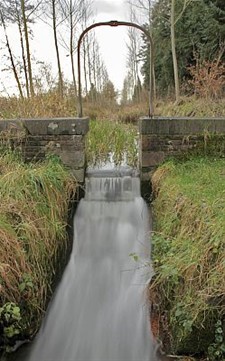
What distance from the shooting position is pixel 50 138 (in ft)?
20.0

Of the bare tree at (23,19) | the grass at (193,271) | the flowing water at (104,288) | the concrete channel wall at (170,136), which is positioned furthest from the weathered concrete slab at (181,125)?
the bare tree at (23,19)

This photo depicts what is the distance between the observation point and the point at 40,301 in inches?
144

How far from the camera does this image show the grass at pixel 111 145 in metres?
7.54

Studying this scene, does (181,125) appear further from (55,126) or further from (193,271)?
(193,271)

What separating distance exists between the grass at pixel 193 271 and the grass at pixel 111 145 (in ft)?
9.95

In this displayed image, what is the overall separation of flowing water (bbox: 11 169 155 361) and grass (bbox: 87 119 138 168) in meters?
1.42

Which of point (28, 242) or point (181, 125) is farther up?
point (181, 125)

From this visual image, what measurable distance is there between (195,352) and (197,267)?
72cm

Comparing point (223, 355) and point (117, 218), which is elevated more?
point (117, 218)

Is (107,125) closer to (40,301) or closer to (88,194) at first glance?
(88,194)

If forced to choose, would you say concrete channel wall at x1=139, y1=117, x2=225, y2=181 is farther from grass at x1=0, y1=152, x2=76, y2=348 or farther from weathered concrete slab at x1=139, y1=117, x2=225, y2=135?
grass at x1=0, y1=152, x2=76, y2=348

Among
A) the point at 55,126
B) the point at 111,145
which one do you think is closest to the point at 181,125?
the point at 55,126

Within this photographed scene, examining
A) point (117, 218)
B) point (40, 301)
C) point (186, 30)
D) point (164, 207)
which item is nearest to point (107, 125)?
point (117, 218)

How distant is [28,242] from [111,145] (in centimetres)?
508
